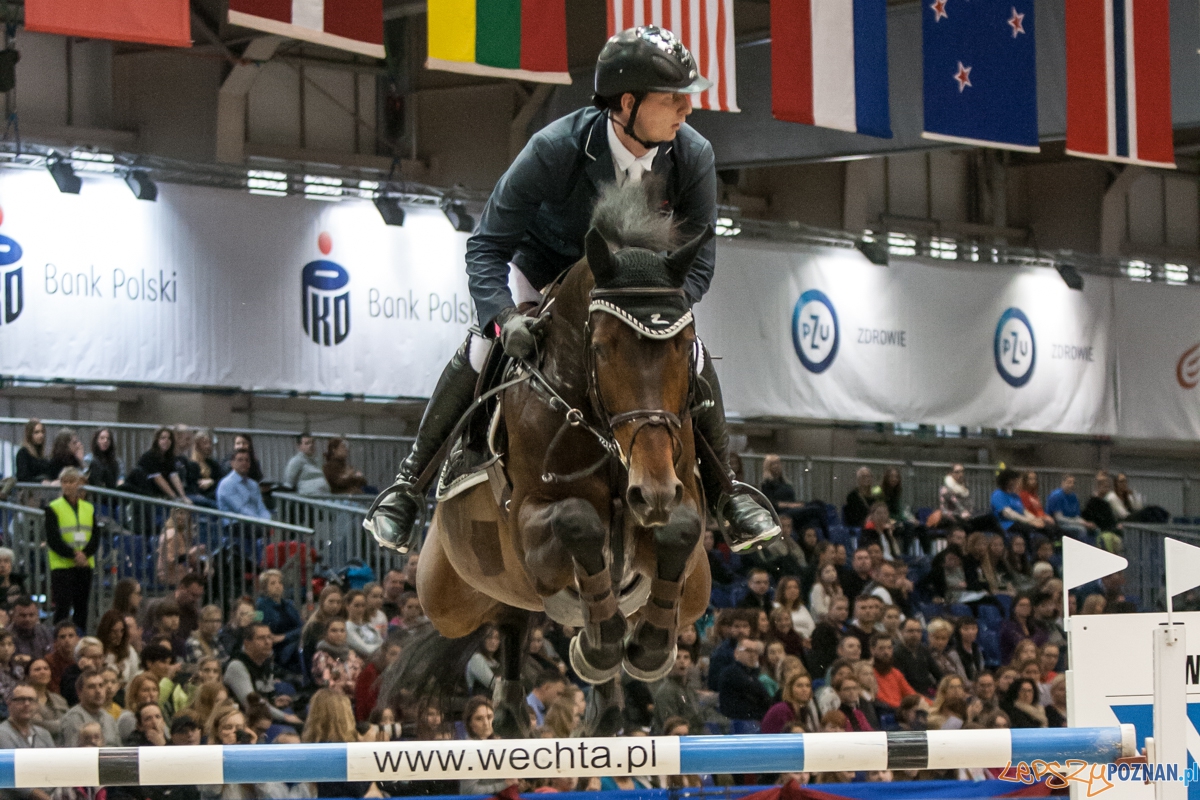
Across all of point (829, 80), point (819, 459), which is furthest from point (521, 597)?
point (819, 459)

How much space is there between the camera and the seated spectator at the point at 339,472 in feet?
45.3

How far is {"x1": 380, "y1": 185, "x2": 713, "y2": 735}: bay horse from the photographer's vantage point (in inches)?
183

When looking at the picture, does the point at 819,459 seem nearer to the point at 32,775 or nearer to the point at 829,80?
the point at 829,80

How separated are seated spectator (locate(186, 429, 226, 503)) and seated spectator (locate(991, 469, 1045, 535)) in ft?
26.4

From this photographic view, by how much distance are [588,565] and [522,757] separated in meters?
0.64

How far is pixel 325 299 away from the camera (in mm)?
14719

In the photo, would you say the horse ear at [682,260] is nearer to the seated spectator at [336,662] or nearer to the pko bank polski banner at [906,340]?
the seated spectator at [336,662]

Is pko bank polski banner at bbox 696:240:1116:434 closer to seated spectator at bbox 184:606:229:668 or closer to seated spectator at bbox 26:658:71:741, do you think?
seated spectator at bbox 184:606:229:668

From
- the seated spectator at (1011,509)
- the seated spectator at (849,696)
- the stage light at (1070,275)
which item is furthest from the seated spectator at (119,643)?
the stage light at (1070,275)

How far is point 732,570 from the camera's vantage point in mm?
13617

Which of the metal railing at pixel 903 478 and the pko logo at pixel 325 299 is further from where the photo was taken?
the metal railing at pixel 903 478

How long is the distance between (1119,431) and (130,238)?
12.4m

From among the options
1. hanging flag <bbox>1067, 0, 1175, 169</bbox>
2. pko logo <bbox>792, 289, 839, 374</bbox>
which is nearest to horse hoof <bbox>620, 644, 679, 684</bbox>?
hanging flag <bbox>1067, 0, 1175, 169</bbox>

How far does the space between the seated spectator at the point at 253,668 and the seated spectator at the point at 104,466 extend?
2745mm
